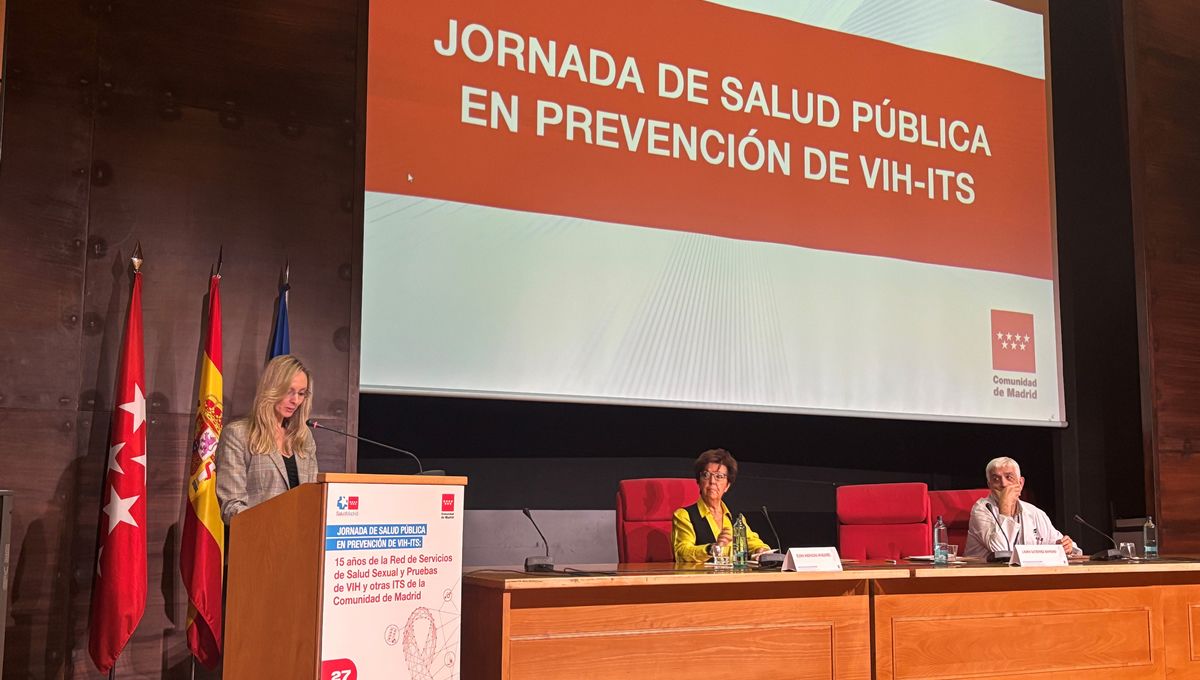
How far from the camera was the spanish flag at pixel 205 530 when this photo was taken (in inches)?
142

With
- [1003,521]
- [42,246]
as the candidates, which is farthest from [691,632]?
[42,246]

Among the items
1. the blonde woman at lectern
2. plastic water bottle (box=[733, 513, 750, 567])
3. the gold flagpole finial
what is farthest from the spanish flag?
Answer: plastic water bottle (box=[733, 513, 750, 567])

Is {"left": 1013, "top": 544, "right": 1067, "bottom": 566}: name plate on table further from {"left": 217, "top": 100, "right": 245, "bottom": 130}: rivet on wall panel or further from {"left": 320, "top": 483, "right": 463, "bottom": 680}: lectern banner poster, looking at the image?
{"left": 217, "top": 100, "right": 245, "bottom": 130}: rivet on wall panel

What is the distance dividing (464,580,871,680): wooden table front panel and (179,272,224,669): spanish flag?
4.20ft

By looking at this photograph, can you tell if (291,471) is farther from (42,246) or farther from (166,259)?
(42,246)

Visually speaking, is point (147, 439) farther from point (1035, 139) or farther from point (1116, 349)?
point (1116, 349)

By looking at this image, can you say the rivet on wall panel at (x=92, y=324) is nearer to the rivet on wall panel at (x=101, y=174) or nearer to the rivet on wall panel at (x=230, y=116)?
the rivet on wall panel at (x=101, y=174)

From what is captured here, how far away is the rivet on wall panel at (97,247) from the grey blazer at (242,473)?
0.80 m

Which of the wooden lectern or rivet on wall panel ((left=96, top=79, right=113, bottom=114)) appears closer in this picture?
the wooden lectern

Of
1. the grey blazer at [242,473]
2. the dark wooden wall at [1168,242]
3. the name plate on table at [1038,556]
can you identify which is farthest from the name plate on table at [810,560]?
the dark wooden wall at [1168,242]

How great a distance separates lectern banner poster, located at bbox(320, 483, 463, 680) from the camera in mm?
2438

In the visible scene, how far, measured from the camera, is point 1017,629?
351 centimetres

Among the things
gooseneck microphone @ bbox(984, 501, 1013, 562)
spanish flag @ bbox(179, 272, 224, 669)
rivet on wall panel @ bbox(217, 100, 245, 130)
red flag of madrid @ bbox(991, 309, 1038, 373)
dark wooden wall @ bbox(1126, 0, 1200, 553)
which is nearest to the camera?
spanish flag @ bbox(179, 272, 224, 669)

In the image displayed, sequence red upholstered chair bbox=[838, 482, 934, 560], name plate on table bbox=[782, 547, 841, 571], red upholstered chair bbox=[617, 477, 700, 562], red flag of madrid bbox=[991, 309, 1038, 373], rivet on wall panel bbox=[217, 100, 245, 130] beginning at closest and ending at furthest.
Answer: name plate on table bbox=[782, 547, 841, 571]
rivet on wall panel bbox=[217, 100, 245, 130]
red upholstered chair bbox=[617, 477, 700, 562]
red upholstered chair bbox=[838, 482, 934, 560]
red flag of madrid bbox=[991, 309, 1038, 373]
